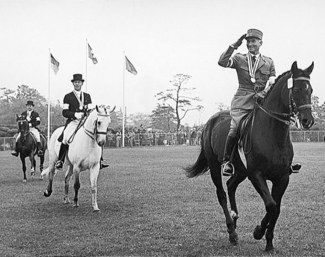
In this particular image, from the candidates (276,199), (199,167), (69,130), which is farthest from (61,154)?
(276,199)

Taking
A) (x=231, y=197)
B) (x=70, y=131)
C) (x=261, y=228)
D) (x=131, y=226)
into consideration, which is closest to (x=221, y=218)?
(x=231, y=197)

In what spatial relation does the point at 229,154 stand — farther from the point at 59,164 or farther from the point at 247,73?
the point at 59,164

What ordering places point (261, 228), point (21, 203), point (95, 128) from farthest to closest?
point (21, 203), point (95, 128), point (261, 228)

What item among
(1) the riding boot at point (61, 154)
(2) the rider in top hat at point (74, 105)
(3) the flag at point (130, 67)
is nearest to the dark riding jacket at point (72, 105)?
(2) the rider in top hat at point (74, 105)

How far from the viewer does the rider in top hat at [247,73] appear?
8.25 m

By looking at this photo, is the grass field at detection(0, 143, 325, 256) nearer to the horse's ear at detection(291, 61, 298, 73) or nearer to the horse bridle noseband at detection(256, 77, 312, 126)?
the horse bridle noseband at detection(256, 77, 312, 126)

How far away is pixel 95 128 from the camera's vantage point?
471 inches

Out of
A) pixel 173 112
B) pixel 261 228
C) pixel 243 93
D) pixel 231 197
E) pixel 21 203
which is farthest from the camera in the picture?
pixel 173 112

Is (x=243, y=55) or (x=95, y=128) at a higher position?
(x=243, y=55)

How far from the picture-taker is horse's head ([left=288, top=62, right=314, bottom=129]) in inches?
263

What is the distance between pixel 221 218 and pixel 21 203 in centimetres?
561

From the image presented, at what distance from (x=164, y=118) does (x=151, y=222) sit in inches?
3665

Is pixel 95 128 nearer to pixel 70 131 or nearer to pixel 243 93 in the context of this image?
pixel 70 131

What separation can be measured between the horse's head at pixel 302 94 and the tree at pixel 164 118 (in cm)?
9020
